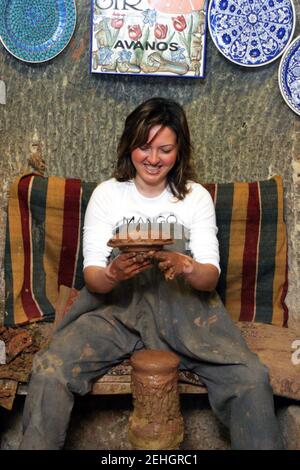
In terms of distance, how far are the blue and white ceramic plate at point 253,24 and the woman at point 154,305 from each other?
626 millimetres

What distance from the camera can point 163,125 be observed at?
292 cm

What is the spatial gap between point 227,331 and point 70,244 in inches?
38.5

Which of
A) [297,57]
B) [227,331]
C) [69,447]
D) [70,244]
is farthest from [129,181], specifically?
[69,447]

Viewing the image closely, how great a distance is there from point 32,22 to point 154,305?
60.7 inches

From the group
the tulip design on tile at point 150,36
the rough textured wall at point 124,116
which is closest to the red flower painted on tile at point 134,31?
the tulip design on tile at point 150,36

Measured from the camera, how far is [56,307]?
10.7ft

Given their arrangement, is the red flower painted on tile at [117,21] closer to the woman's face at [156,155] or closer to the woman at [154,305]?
the woman at [154,305]

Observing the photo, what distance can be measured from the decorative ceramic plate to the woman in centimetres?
68

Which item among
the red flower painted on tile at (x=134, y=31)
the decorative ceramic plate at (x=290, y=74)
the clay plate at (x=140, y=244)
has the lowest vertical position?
the clay plate at (x=140, y=244)

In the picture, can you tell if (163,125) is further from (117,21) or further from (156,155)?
(117,21)

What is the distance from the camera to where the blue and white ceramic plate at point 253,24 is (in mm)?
3375

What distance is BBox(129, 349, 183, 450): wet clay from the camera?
2.52 meters

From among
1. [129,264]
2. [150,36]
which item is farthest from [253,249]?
[150,36]

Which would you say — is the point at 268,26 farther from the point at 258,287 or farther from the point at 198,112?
the point at 258,287
